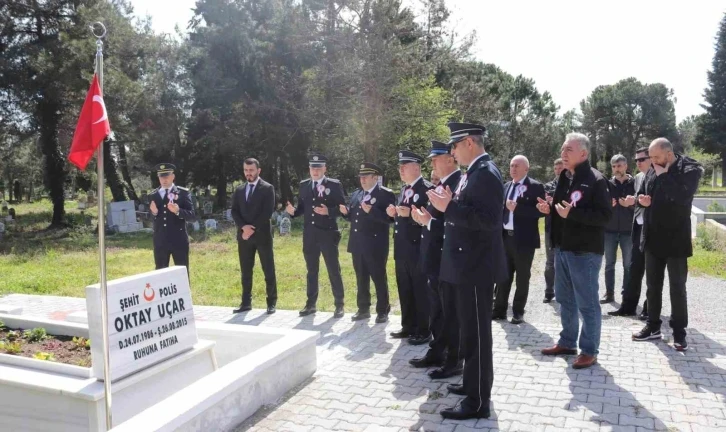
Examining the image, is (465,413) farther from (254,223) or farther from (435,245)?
(254,223)

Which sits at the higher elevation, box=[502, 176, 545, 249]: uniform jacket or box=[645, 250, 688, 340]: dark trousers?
box=[502, 176, 545, 249]: uniform jacket

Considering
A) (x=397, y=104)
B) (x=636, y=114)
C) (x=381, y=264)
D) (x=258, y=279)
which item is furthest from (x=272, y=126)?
(x=636, y=114)

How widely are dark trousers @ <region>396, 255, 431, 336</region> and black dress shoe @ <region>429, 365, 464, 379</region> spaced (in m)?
1.15

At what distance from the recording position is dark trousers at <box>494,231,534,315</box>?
6.91m

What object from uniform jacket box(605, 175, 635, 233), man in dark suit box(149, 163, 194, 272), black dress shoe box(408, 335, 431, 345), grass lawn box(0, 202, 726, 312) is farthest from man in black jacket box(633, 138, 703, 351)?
man in dark suit box(149, 163, 194, 272)

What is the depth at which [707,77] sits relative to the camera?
181 ft

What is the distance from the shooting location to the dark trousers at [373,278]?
717 cm

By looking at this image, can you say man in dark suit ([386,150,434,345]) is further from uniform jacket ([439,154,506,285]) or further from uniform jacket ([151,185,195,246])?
uniform jacket ([151,185,195,246])

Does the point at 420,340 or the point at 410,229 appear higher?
the point at 410,229

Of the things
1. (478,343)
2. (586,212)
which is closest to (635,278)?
(586,212)

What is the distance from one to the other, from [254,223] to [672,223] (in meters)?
5.20

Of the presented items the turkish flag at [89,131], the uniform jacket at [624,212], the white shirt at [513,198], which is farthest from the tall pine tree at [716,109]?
the turkish flag at [89,131]

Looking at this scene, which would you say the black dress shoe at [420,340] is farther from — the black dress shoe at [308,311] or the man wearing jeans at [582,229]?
the black dress shoe at [308,311]

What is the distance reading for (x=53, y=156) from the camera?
24453 mm
